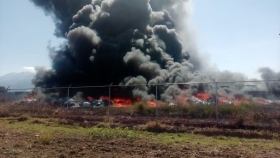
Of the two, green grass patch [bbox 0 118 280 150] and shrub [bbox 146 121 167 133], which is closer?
green grass patch [bbox 0 118 280 150]

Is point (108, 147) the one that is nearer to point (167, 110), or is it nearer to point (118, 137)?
Answer: point (118, 137)

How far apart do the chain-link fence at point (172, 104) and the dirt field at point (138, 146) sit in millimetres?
3137

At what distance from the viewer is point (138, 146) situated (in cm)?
929

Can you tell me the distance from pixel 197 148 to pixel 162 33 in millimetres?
28786

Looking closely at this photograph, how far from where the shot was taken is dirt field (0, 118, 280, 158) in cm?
822

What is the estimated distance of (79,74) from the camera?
33438mm

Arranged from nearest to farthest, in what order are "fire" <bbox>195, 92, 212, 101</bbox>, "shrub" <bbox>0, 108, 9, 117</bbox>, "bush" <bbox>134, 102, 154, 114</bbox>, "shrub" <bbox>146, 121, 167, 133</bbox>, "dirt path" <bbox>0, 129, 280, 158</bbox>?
"dirt path" <bbox>0, 129, 280, 158</bbox> < "shrub" <bbox>146, 121, 167, 133</bbox> < "bush" <bbox>134, 102, 154, 114</bbox> < "shrub" <bbox>0, 108, 9, 117</bbox> < "fire" <bbox>195, 92, 212, 101</bbox>

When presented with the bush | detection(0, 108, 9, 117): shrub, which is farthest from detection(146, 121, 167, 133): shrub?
detection(0, 108, 9, 117): shrub

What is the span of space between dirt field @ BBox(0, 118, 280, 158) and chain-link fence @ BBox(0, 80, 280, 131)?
10.3 ft

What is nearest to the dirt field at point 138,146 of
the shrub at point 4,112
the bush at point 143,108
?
the bush at point 143,108

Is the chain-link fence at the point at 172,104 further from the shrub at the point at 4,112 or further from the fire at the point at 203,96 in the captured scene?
the shrub at the point at 4,112

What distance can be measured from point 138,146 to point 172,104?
9.71 m

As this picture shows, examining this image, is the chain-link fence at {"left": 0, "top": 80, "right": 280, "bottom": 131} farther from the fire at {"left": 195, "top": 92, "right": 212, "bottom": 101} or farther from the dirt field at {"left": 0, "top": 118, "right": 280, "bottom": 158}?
the dirt field at {"left": 0, "top": 118, "right": 280, "bottom": 158}

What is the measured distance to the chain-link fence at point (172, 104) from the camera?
47.9 feet
